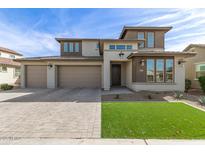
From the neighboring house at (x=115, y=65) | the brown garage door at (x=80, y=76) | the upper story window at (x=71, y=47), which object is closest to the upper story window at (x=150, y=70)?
the neighboring house at (x=115, y=65)

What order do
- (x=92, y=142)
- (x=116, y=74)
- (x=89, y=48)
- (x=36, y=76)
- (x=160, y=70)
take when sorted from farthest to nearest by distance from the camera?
(x=89, y=48)
(x=116, y=74)
(x=36, y=76)
(x=160, y=70)
(x=92, y=142)

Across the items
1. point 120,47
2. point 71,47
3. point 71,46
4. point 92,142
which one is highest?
point 71,46

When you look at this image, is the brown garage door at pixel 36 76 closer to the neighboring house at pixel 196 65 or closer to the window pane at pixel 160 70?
the window pane at pixel 160 70

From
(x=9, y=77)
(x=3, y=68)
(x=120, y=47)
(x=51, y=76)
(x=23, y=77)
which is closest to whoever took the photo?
(x=120, y=47)

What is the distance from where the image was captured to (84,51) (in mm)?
18594

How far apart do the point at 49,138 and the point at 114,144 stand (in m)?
1.80

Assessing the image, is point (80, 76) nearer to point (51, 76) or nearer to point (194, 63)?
point (51, 76)

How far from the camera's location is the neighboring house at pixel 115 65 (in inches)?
464

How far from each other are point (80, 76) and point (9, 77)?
1271cm

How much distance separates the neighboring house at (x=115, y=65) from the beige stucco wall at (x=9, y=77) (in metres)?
5.74

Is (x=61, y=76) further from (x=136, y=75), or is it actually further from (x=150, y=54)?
(x=150, y=54)

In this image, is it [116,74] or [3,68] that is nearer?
[116,74]

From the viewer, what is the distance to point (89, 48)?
18.7 m

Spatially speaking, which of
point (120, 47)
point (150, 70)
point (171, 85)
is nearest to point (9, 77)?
point (120, 47)
